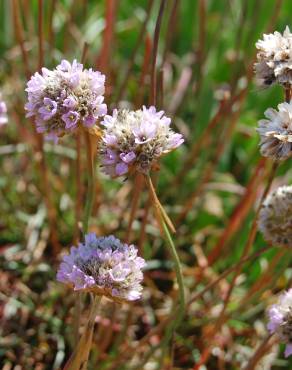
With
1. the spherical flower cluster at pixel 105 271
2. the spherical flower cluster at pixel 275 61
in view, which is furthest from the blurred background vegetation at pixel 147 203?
the spherical flower cluster at pixel 105 271

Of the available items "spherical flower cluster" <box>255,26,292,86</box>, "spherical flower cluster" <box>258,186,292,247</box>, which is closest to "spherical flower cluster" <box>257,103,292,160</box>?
"spherical flower cluster" <box>255,26,292,86</box>

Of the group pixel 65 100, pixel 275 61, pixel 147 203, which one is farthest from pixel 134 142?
pixel 147 203

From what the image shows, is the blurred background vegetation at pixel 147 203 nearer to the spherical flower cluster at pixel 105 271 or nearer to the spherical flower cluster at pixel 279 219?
the spherical flower cluster at pixel 279 219

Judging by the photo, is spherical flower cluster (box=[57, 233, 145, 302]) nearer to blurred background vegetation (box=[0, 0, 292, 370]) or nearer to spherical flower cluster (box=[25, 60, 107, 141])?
spherical flower cluster (box=[25, 60, 107, 141])

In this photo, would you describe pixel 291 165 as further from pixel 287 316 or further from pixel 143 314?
pixel 287 316

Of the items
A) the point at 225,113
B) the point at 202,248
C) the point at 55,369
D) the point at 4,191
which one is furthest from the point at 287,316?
the point at 4,191

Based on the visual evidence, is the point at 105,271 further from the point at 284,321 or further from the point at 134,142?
the point at 284,321
